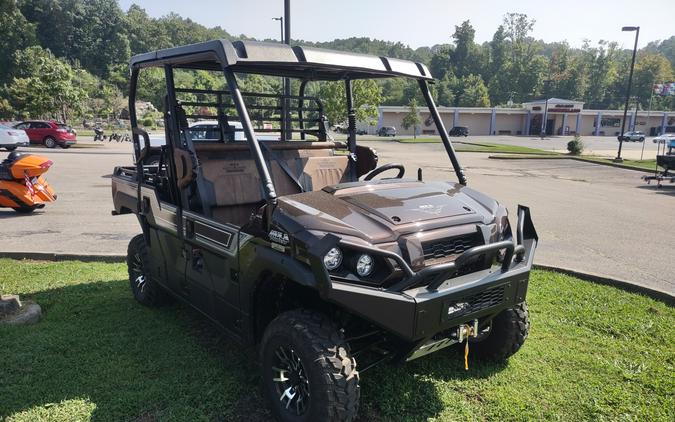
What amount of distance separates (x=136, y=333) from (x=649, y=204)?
12535 millimetres

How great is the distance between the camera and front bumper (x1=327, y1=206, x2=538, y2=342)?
2.53 metres

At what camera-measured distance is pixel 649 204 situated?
39.9 ft

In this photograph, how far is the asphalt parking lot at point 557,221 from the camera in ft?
22.6

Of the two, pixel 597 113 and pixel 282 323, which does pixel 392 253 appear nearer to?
pixel 282 323

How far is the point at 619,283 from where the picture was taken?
5645mm

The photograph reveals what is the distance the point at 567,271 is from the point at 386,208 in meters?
4.08

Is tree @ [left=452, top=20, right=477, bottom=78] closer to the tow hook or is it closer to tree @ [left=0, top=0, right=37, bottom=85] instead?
tree @ [left=0, top=0, right=37, bottom=85]

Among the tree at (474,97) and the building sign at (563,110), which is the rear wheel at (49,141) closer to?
the building sign at (563,110)

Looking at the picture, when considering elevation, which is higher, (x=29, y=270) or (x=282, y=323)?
(x=282, y=323)

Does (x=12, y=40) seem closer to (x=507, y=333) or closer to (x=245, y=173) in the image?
(x=245, y=173)

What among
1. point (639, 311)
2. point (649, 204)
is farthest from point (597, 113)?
point (639, 311)

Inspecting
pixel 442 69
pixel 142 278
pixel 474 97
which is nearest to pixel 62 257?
pixel 142 278

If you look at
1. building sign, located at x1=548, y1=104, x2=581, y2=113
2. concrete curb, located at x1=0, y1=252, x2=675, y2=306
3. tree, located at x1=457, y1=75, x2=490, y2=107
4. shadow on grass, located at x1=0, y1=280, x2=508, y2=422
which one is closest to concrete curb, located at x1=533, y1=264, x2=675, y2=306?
concrete curb, located at x1=0, y1=252, x2=675, y2=306

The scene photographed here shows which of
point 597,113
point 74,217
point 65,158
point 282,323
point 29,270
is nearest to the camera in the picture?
point 282,323
